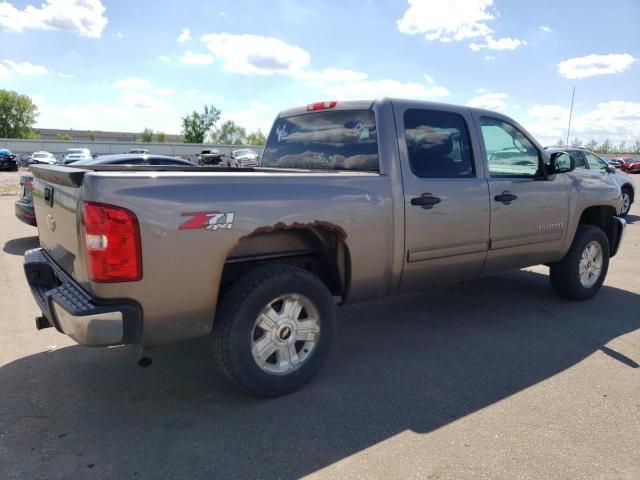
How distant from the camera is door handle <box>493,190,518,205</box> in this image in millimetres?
4391

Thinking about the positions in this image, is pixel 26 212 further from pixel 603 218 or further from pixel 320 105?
pixel 603 218

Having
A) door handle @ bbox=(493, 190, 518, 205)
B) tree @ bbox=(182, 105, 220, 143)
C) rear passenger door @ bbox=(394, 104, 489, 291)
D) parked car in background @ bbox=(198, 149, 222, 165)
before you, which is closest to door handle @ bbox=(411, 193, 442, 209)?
rear passenger door @ bbox=(394, 104, 489, 291)

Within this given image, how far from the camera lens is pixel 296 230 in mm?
3449

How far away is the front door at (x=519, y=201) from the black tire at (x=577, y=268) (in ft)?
0.98

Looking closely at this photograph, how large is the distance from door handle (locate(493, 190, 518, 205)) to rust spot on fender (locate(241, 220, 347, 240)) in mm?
1674

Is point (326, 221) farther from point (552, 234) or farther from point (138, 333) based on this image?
point (552, 234)

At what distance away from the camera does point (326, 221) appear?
3.32 m

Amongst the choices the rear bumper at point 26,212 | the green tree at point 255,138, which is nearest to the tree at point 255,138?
the green tree at point 255,138

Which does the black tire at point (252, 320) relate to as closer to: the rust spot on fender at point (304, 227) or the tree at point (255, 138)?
the rust spot on fender at point (304, 227)

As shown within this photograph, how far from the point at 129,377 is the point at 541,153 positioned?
4147 millimetres

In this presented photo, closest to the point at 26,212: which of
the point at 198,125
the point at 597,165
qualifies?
the point at 597,165

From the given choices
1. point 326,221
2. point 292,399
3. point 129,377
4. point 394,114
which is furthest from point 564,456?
point 129,377

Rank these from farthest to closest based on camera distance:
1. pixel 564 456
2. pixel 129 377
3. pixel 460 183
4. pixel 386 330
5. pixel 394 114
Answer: pixel 386 330 → pixel 460 183 → pixel 394 114 → pixel 129 377 → pixel 564 456

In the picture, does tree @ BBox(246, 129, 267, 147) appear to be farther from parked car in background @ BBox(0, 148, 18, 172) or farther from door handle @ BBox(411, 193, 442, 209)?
door handle @ BBox(411, 193, 442, 209)
